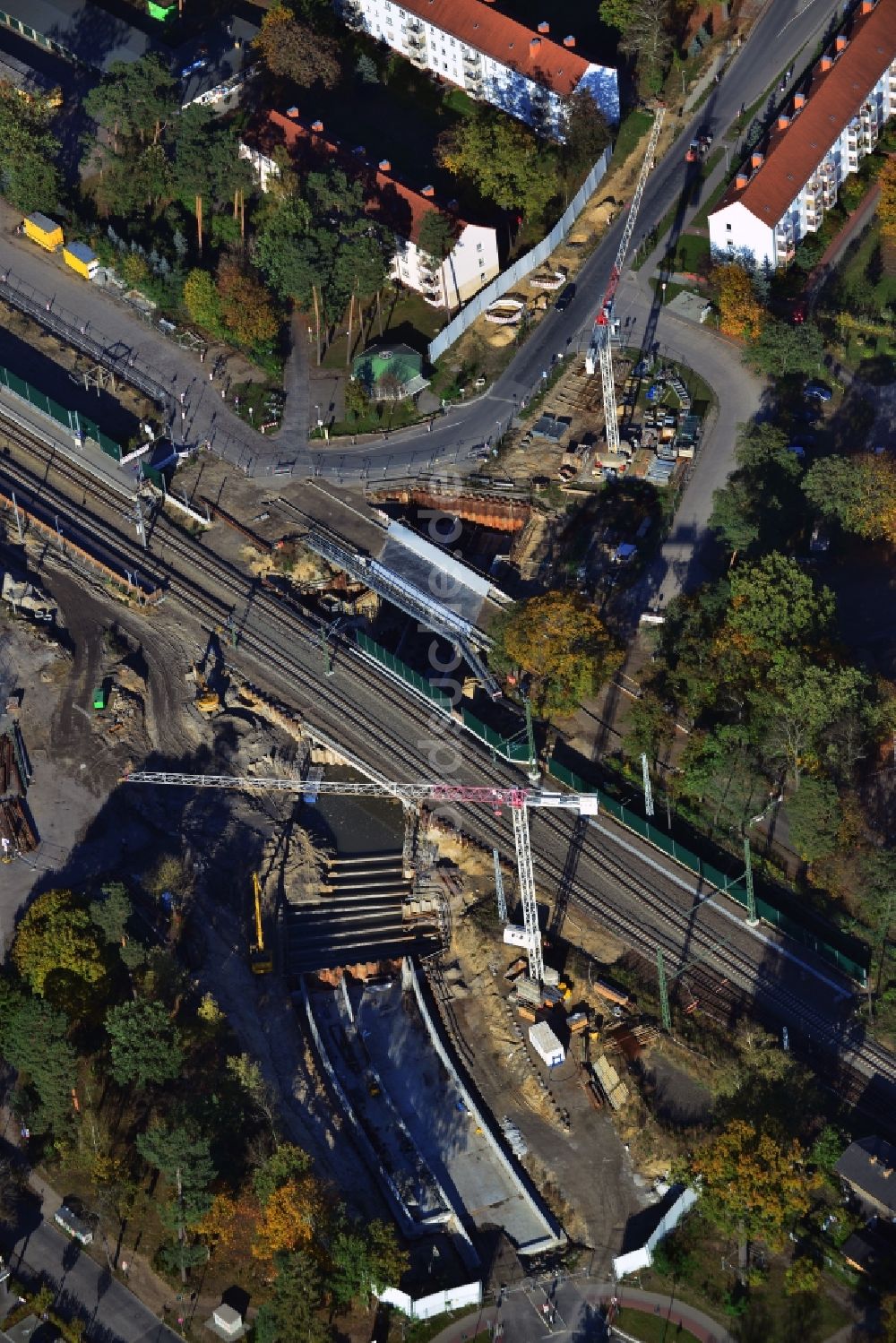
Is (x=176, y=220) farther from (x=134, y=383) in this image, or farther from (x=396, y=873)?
(x=396, y=873)

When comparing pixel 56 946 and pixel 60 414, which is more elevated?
pixel 60 414

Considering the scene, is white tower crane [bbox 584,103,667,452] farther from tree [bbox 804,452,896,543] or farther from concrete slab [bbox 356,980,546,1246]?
concrete slab [bbox 356,980,546,1246]

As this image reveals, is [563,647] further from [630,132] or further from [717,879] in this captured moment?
[630,132]

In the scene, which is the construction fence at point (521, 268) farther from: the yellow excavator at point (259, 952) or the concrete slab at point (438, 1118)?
the concrete slab at point (438, 1118)

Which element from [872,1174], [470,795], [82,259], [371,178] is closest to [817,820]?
[470,795]

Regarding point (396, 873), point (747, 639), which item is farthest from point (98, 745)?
point (747, 639)
